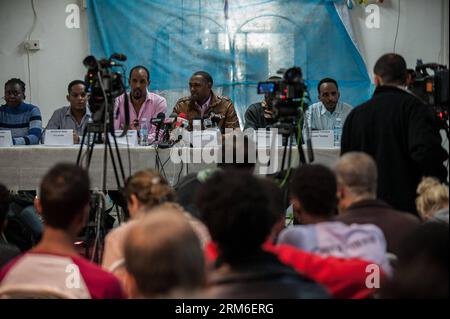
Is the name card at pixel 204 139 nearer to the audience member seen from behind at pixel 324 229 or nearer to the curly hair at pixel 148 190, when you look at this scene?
the curly hair at pixel 148 190

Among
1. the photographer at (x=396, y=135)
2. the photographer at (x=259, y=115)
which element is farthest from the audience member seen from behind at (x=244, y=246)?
the photographer at (x=259, y=115)

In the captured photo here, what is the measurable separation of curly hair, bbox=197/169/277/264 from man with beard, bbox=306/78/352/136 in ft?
12.2

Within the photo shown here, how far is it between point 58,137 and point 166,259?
350 centimetres

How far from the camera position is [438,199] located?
8.80 feet

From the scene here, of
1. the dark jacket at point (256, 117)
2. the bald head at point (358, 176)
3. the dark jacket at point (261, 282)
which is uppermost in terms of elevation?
the dark jacket at point (256, 117)

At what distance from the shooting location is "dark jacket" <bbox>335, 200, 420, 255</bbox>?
2354 mm

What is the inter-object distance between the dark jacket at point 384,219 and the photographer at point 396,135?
0.78 metres

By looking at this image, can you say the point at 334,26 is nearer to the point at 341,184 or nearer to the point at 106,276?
the point at 341,184

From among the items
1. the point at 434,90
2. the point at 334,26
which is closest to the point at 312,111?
the point at 334,26

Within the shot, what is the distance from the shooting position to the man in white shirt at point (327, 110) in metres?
5.39

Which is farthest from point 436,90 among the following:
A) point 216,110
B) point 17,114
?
point 17,114

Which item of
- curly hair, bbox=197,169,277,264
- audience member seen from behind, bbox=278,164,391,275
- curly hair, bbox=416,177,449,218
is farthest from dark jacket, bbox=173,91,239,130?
curly hair, bbox=197,169,277,264

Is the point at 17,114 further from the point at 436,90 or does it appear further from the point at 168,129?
the point at 436,90
